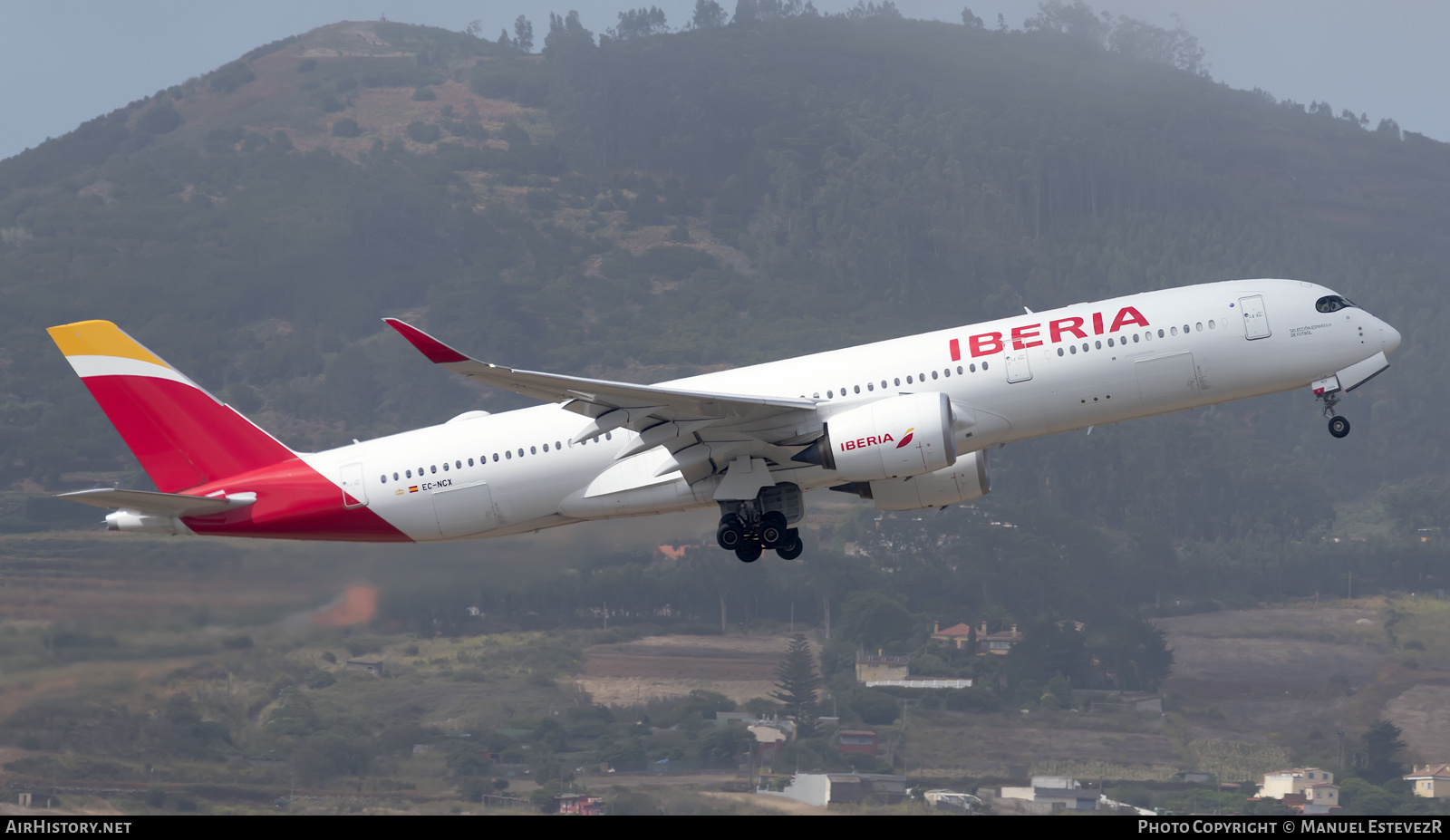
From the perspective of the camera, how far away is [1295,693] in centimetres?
9675

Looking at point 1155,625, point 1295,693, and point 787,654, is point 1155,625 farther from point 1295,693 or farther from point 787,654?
point 787,654

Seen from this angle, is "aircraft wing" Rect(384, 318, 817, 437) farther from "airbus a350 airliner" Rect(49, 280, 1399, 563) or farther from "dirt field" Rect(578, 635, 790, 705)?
"dirt field" Rect(578, 635, 790, 705)

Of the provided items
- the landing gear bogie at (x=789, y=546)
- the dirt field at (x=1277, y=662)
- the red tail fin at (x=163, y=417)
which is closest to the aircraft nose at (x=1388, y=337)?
the landing gear bogie at (x=789, y=546)

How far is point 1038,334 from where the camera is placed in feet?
109

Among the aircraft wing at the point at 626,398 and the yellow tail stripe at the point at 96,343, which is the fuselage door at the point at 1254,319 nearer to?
the aircraft wing at the point at 626,398

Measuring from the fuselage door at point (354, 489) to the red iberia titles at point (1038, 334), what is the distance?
547 inches

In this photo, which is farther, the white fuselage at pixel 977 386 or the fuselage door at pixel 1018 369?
the white fuselage at pixel 977 386

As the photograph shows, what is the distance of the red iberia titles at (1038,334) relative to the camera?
33.2 meters

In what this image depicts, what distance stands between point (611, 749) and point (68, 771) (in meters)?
26.1

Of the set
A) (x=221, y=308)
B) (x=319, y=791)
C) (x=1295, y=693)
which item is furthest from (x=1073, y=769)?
(x=221, y=308)

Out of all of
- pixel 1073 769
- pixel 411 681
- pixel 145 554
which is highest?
pixel 145 554

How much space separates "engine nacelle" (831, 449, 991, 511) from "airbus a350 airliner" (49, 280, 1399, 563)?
0.04m

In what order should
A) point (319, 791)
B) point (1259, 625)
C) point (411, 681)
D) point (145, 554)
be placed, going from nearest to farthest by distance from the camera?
point (145, 554) → point (319, 791) → point (411, 681) → point (1259, 625)

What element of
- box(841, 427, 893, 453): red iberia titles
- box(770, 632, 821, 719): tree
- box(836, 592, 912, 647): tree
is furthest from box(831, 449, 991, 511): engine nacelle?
box(836, 592, 912, 647): tree
